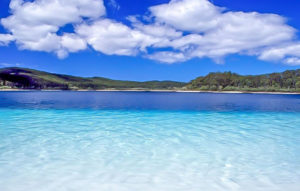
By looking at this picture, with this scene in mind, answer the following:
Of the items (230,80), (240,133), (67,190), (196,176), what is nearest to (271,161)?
(196,176)

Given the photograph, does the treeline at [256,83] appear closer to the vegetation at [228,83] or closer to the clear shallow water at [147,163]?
the vegetation at [228,83]

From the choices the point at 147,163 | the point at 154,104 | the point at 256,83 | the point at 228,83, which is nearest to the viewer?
the point at 147,163

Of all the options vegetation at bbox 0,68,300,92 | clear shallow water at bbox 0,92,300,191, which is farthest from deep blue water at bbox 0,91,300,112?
vegetation at bbox 0,68,300,92

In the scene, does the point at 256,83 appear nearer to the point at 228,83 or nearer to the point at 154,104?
the point at 228,83

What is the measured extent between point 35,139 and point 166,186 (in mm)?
6429

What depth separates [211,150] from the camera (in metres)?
7.23

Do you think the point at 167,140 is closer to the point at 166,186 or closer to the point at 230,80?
A: the point at 166,186

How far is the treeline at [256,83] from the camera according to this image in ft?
482

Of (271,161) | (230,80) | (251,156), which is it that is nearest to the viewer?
(271,161)

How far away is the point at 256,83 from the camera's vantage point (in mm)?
159000

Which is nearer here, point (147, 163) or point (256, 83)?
point (147, 163)

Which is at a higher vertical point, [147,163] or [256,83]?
[256,83]

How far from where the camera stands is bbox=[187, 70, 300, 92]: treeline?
482 ft

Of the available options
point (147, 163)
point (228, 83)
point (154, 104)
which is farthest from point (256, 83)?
point (147, 163)
